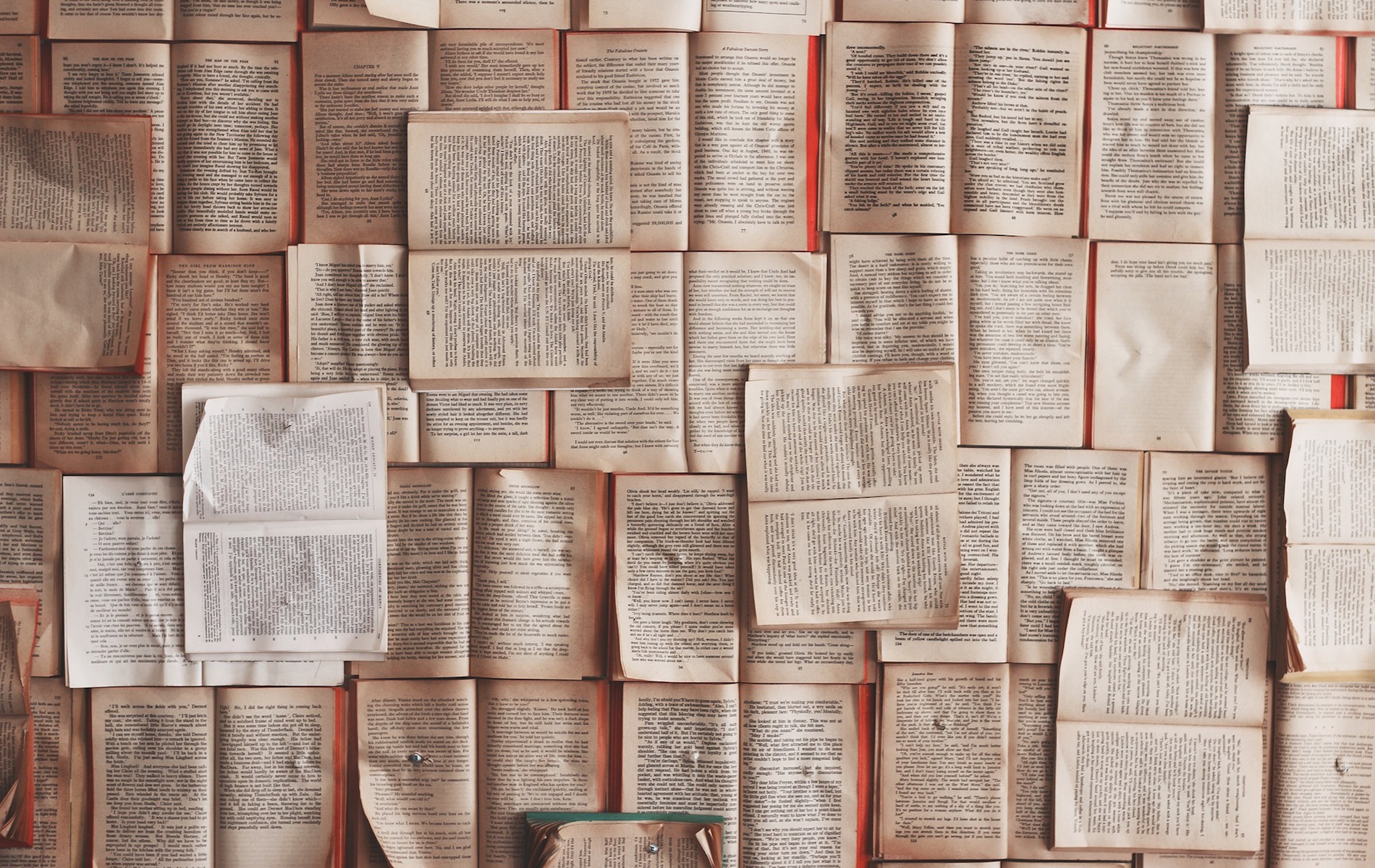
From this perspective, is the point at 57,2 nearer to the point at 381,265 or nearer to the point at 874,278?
the point at 381,265

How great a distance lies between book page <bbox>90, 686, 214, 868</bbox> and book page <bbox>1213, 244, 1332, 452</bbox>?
4.02 ft

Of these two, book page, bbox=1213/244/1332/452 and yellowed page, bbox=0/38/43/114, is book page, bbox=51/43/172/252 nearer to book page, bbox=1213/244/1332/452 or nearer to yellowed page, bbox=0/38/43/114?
yellowed page, bbox=0/38/43/114

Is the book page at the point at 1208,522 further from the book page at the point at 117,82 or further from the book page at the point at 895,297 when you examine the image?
the book page at the point at 117,82

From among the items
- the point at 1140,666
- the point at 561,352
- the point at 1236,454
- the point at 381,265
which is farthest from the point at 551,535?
the point at 1236,454

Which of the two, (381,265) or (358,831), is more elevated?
(381,265)

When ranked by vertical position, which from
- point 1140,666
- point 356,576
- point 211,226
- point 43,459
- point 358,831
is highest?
point 211,226

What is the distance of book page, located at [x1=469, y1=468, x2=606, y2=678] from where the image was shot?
1051 mm

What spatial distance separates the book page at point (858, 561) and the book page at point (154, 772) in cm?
67

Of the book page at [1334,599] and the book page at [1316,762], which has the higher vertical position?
the book page at [1334,599]

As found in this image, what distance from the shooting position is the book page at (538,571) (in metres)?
1.05

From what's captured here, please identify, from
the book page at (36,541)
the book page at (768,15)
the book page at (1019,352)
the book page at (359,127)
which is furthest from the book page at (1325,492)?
the book page at (36,541)

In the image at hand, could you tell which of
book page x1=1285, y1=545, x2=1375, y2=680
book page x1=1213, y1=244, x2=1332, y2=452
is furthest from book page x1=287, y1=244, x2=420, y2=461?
book page x1=1285, y1=545, x2=1375, y2=680

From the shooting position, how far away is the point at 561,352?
103cm

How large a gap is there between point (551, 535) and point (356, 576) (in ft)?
0.74
